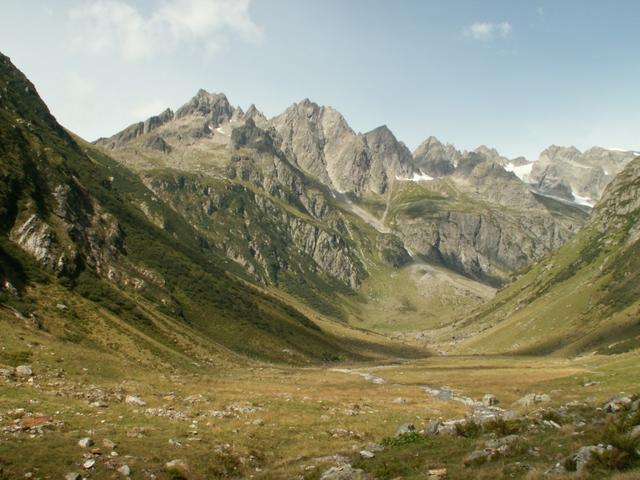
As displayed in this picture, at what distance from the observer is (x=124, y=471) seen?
25.7 meters

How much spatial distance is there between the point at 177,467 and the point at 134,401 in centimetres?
1861

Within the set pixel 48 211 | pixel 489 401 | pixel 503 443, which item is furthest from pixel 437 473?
pixel 48 211

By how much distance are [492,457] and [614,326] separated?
521 feet

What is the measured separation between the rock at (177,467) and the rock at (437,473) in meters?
14.4

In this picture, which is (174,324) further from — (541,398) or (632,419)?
(632,419)

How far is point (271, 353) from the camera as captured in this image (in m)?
148

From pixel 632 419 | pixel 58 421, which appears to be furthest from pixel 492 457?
pixel 58 421

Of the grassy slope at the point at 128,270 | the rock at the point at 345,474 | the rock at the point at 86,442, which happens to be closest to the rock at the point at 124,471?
the rock at the point at 86,442

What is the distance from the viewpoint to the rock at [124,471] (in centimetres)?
2556

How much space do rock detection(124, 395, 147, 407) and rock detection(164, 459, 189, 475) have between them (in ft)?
54.2

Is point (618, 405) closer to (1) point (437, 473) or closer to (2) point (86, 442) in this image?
(1) point (437, 473)

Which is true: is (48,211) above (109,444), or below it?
above

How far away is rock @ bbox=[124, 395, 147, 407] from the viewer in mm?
43000

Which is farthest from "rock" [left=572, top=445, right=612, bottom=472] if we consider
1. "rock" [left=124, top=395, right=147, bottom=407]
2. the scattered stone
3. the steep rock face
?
the steep rock face
